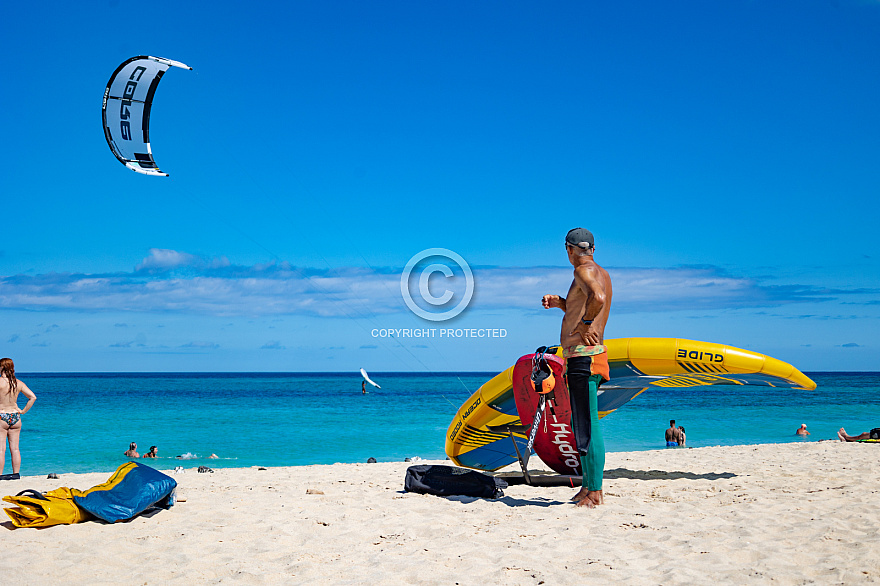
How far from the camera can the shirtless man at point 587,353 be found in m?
4.70

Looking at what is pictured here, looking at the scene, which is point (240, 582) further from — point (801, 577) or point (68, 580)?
point (801, 577)

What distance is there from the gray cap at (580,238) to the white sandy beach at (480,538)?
197 cm

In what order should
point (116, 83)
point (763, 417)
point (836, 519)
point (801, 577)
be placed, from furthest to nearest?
1. point (763, 417)
2. point (116, 83)
3. point (836, 519)
4. point (801, 577)

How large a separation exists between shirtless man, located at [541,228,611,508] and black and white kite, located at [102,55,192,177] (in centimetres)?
544

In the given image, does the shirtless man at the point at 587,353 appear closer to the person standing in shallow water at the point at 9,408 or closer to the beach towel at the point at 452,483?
the beach towel at the point at 452,483

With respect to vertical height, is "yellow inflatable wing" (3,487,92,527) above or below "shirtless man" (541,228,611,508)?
below

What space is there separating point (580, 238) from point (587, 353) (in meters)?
0.88

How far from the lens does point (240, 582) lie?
3.23 m

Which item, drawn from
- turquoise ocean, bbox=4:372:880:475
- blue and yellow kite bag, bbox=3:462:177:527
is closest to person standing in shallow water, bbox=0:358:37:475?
blue and yellow kite bag, bbox=3:462:177:527

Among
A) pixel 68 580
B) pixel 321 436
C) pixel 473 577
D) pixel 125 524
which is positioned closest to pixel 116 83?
pixel 125 524

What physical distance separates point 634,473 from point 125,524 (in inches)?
193

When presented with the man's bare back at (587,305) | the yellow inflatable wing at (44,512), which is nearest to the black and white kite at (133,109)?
the yellow inflatable wing at (44,512)

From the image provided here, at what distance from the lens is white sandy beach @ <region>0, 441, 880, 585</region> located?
10.6 ft

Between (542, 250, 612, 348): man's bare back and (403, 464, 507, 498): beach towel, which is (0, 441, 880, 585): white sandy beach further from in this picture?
(542, 250, 612, 348): man's bare back
